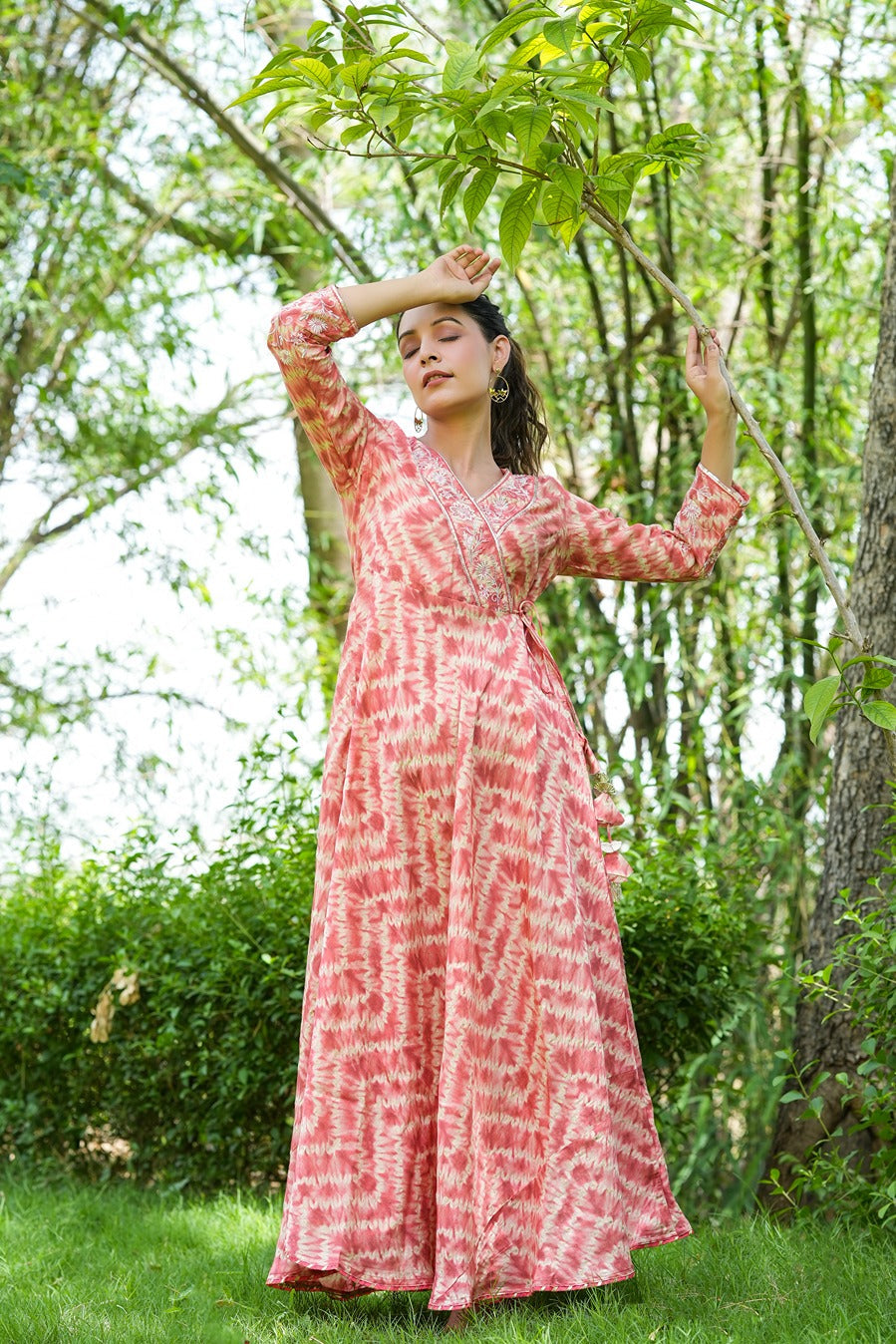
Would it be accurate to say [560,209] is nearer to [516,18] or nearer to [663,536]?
[516,18]

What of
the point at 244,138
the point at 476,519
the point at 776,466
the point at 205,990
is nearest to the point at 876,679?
the point at 776,466

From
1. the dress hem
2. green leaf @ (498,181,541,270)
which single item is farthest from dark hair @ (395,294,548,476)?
the dress hem

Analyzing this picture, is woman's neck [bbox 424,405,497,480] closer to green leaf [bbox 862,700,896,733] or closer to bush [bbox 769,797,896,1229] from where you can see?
Result: green leaf [bbox 862,700,896,733]

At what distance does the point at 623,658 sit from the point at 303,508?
156 centimetres

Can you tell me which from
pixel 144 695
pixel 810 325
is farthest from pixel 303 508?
pixel 810 325

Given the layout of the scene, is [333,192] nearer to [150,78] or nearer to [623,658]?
[150,78]

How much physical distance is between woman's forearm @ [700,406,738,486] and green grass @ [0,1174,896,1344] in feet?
4.03

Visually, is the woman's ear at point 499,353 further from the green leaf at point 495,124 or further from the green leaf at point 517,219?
the green leaf at point 495,124

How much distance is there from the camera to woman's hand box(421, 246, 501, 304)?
2080 mm

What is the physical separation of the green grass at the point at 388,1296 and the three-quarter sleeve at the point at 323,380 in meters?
1.23

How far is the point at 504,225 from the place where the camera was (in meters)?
1.87

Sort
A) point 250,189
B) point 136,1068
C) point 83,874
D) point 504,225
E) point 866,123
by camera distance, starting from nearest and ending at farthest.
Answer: point 504,225, point 136,1068, point 83,874, point 866,123, point 250,189

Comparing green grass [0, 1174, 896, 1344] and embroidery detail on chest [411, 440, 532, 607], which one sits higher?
embroidery detail on chest [411, 440, 532, 607]

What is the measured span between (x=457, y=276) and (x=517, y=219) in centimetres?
25
